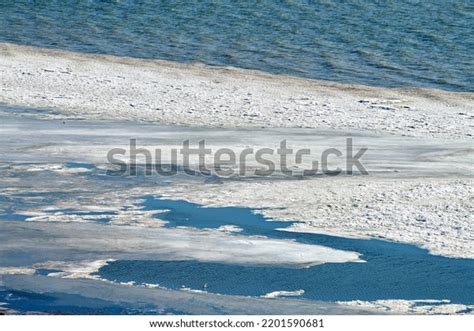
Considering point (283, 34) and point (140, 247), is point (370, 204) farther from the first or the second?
point (283, 34)

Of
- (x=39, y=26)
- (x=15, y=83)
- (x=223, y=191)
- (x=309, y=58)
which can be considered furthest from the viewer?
(x=39, y=26)

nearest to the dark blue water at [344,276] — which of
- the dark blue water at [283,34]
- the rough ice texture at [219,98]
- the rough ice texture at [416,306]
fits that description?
the rough ice texture at [416,306]

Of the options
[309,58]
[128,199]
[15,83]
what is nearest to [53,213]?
[128,199]

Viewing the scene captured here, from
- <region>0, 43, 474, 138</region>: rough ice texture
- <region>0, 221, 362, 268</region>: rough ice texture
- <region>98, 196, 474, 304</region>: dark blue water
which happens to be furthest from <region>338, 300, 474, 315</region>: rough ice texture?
<region>0, 43, 474, 138</region>: rough ice texture

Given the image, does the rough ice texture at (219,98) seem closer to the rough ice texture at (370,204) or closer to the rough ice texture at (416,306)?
the rough ice texture at (370,204)

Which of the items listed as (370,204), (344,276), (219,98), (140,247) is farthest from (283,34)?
(344,276)

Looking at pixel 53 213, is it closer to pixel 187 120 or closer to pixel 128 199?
pixel 128 199
